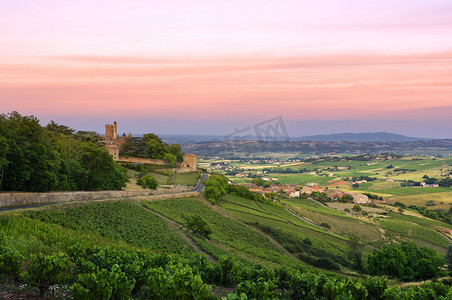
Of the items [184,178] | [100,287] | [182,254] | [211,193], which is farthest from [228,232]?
[184,178]

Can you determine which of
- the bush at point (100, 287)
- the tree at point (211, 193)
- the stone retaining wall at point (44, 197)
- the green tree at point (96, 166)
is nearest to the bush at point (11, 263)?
the bush at point (100, 287)

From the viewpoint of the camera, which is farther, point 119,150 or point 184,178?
point 119,150

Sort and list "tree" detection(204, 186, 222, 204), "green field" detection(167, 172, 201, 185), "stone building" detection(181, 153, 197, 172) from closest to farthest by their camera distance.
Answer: "tree" detection(204, 186, 222, 204) < "green field" detection(167, 172, 201, 185) < "stone building" detection(181, 153, 197, 172)

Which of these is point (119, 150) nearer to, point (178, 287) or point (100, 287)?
point (100, 287)

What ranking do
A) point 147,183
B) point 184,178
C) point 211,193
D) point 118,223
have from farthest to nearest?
1. point 184,178
2. point 147,183
3. point 211,193
4. point 118,223

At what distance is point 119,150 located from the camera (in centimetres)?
7581

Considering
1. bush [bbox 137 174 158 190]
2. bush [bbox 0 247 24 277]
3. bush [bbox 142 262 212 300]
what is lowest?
bush [bbox 137 174 158 190]

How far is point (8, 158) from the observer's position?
28.7 m

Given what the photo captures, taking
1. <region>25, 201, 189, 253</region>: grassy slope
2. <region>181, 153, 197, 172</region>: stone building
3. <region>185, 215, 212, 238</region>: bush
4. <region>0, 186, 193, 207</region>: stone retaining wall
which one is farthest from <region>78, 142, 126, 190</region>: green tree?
<region>181, 153, 197, 172</region>: stone building

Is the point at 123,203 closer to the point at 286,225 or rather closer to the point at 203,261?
the point at 203,261

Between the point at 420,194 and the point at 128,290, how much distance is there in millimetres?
117059

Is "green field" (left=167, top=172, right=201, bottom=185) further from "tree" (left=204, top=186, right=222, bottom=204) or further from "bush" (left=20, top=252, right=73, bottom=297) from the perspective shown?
"bush" (left=20, top=252, right=73, bottom=297)

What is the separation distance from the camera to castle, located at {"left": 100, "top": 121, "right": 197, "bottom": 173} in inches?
2721

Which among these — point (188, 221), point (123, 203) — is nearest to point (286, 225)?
point (188, 221)
